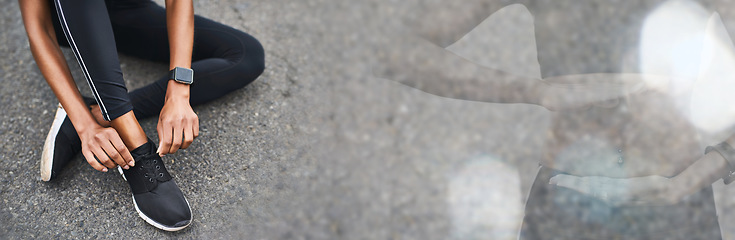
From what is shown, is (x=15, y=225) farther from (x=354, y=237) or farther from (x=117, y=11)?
(x=354, y=237)

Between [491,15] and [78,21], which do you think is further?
[491,15]

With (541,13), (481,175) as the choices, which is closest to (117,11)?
(481,175)

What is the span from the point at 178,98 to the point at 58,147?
1.28 ft

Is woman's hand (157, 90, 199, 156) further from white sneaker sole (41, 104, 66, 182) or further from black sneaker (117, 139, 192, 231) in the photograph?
white sneaker sole (41, 104, 66, 182)

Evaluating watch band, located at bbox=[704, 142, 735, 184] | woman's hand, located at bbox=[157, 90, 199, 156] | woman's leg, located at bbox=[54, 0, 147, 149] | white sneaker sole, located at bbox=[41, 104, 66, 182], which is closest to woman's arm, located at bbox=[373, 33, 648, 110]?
watch band, located at bbox=[704, 142, 735, 184]

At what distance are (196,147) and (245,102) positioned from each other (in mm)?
250

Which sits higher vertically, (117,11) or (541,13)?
(117,11)

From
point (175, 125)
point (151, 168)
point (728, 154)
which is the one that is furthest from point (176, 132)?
point (728, 154)

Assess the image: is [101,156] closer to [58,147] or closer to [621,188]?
[58,147]

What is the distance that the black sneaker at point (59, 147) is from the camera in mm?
1353

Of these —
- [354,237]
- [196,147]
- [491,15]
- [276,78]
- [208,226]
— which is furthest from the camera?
[491,15]

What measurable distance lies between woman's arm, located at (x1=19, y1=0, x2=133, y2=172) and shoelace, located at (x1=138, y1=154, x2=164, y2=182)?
0.04 metres

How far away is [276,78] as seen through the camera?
182 centimetres

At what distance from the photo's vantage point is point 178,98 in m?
1.30
